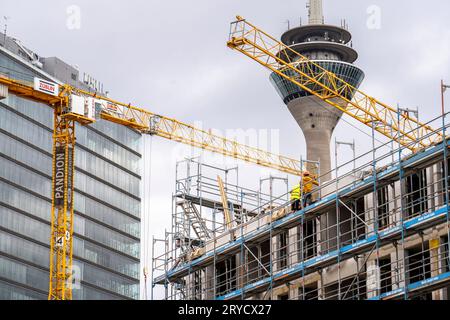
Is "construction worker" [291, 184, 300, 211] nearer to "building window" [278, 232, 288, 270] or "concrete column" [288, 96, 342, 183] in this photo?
"building window" [278, 232, 288, 270]

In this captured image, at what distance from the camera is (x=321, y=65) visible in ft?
502

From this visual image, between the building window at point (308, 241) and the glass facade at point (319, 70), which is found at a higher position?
the glass facade at point (319, 70)

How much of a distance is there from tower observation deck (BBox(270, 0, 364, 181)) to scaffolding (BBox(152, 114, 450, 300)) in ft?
249

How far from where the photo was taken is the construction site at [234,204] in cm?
4744

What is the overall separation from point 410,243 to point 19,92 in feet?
175

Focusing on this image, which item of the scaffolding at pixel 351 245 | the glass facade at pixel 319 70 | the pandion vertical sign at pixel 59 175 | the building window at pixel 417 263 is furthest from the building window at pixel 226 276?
the glass facade at pixel 319 70

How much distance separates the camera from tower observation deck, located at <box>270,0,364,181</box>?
140 m

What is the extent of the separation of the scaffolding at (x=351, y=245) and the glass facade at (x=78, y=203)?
81211 mm

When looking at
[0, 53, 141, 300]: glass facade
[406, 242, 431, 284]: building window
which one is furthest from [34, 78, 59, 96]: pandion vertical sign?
[406, 242, 431, 284]: building window

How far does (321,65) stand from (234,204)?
244ft

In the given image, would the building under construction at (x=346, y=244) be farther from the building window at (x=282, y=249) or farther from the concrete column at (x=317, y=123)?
the concrete column at (x=317, y=123)
